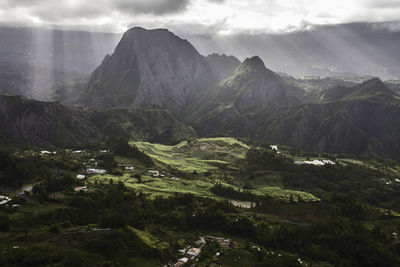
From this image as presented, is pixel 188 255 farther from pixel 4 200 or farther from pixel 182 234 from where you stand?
pixel 4 200

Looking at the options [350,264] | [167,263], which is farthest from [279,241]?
[167,263]

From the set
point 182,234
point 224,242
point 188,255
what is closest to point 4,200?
point 182,234

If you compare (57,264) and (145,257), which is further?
(145,257)

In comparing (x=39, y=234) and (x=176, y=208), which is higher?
Answer: (x=39, y=234)

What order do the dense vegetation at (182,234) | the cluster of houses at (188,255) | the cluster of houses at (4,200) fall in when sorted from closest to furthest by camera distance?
the dense vegetation at (182,234), the cluster of houses at (188,255), the cluster of houses at (4,200)

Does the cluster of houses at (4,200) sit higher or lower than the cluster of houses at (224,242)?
lower

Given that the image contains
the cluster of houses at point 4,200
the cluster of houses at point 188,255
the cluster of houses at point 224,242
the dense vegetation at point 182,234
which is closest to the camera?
the dense vegetation at point 182,234

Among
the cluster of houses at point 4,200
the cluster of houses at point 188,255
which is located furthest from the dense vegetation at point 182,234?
the cluster of houses at point 4,200

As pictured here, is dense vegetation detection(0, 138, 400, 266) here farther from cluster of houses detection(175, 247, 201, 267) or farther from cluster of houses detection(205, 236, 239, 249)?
cluster of houses detection(175, 247, 201, 267)

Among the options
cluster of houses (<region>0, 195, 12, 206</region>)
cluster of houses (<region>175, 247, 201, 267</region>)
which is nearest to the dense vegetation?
cluster of houses (<region>175, 247, 201, 267</region>)

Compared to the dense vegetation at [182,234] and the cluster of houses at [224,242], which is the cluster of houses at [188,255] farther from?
the cluster of houses at [224,242]

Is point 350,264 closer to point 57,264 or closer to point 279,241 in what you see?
point 279,241
